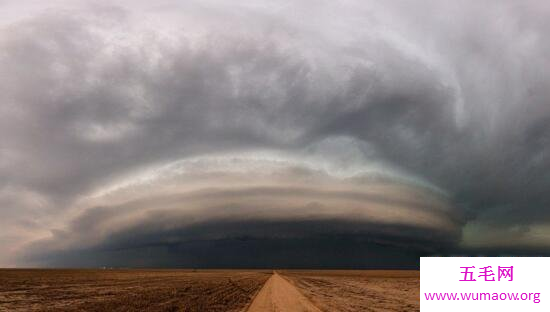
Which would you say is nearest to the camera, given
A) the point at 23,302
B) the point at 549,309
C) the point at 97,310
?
the point at 549,309

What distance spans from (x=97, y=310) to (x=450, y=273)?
72.7 feet

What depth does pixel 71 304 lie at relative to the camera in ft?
107

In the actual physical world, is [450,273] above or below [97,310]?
above

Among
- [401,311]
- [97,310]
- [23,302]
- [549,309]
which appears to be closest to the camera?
[549,309]

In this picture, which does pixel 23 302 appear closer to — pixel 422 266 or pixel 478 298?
pixel 422 266

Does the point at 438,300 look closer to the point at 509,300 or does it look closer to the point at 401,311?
the point at 509,300

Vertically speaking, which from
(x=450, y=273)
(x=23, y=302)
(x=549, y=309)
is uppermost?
(x=450, y=273)

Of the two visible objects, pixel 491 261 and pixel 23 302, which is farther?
pixel 23 302

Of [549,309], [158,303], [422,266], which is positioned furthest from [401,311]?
[158,303]

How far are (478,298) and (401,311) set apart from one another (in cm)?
1114

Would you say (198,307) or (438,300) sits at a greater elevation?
(438,300)

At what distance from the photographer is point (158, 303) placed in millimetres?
34094

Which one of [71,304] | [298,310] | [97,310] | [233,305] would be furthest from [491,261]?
[71,304]

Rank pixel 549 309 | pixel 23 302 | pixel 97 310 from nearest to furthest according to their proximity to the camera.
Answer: pixel 549 309
pixel 97 310
pixel 23 302
